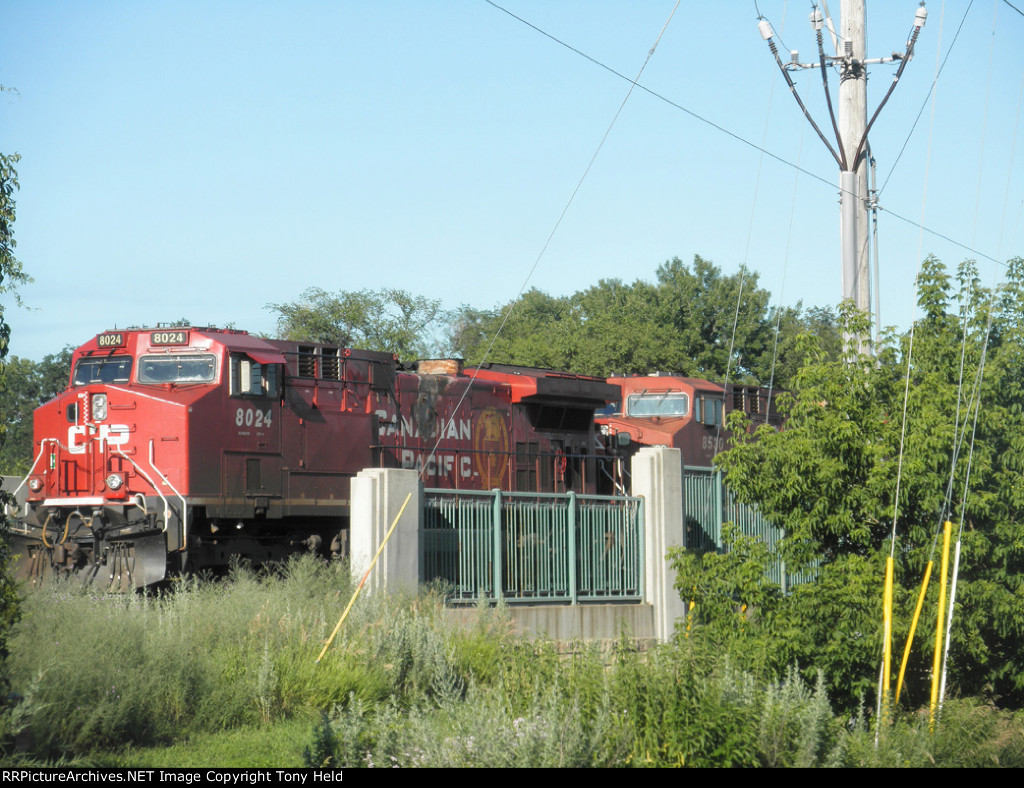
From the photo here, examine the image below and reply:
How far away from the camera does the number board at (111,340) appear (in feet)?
57.2

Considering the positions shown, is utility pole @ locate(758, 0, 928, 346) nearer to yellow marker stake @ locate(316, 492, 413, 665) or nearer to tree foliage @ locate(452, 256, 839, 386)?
yellow marker stake @ locate(316, 492, 413, 665)

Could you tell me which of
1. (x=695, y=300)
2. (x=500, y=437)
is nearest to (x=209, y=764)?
(x=500, y=437)

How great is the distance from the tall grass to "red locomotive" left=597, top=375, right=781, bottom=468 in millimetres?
10449

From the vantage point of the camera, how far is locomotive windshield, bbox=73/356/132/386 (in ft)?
56.5

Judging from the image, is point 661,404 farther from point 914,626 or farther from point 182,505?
point 914,626

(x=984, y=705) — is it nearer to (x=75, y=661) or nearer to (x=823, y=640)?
(x=823, y=640)

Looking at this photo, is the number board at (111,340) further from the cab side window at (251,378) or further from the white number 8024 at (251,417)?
the white number 8024 at (251,417)

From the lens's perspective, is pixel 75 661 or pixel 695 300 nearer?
pixel 75 661

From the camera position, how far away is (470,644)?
11.9 m

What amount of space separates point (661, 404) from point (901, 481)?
12046 mm

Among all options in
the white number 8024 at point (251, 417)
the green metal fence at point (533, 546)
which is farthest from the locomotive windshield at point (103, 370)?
the green metal fence at point (533, 546)

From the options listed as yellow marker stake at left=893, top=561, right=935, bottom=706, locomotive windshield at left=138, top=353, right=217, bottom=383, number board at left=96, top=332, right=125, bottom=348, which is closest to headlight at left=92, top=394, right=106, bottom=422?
locomotive windshield at left=138, top=353, right=217, bottom=383

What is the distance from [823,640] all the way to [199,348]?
32.4ft

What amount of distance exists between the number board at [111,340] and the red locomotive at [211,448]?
2 cm
